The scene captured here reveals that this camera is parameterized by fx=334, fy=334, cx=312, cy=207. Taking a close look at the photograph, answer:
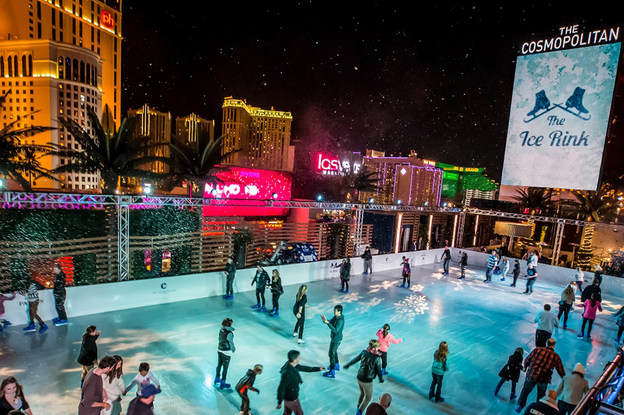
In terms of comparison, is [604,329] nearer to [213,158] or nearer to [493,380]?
[493,380]

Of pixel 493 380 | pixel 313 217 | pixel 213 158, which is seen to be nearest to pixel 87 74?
pixel 313 217

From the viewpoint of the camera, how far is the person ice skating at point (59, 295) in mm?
8945

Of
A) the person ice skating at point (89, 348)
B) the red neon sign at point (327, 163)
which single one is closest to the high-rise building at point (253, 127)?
the red neon sign at point (327, 163)

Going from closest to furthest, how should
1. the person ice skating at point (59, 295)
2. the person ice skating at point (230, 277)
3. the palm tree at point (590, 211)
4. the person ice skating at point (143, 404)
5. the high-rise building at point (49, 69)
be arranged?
the person ice skating at point (143, 404) → the person ice skating at point (59, 295) → the person ice skating at point (230, 277) → the palm tree at point (590, 211) → the high-rise building at point (49, 69)

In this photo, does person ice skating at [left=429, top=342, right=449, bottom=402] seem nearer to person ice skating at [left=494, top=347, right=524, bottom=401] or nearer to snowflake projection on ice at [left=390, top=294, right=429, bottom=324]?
person ice skating at [left=494, top=347, right=524, bottom=401]

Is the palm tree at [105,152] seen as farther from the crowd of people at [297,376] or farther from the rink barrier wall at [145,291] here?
the crowd of people at [297,376]

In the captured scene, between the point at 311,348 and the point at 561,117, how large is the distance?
16589mm

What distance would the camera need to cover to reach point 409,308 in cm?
1267

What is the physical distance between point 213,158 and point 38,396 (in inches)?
567

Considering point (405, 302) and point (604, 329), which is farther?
point (405, 302)

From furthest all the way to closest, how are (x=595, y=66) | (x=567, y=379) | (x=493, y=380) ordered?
(x=595, y=66) → (x=493, y=380) → (x=567, y=379)

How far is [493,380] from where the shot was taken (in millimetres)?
7883

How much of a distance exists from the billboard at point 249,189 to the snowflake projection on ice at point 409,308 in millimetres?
13800

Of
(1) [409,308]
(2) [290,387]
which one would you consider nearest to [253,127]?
(1) [409,308]
